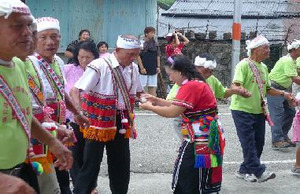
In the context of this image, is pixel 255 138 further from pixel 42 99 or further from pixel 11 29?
pixel 11 29

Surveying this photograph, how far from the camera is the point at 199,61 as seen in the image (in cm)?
597

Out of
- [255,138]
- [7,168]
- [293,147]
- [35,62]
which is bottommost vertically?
[293,147]

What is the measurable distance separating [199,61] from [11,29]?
339cm

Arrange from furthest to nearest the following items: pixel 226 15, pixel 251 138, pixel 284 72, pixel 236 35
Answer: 1. pixel 226 15
2. pixel 236 35
3. pixel 284 72
4. pixel 251 138

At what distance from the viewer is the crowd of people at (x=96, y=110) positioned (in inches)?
113

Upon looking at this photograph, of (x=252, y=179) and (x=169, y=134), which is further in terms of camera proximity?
(x=169, y=134)

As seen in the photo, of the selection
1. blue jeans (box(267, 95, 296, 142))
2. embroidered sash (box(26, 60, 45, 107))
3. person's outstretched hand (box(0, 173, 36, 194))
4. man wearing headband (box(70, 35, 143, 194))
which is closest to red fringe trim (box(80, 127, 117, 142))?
man wearing headband (box(70, 35, 143, 194))

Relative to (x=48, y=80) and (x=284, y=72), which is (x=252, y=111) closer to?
(x=284, y=72)

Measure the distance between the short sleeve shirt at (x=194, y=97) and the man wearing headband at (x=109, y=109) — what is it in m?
0.68

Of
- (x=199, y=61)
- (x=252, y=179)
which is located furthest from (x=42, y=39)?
(x=252, y=179)

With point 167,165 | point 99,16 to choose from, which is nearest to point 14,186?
point 167,165

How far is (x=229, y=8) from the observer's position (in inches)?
1035

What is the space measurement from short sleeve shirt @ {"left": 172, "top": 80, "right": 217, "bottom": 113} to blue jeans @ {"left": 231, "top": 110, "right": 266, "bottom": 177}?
5.96ft

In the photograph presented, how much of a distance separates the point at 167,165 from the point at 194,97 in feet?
8.64
